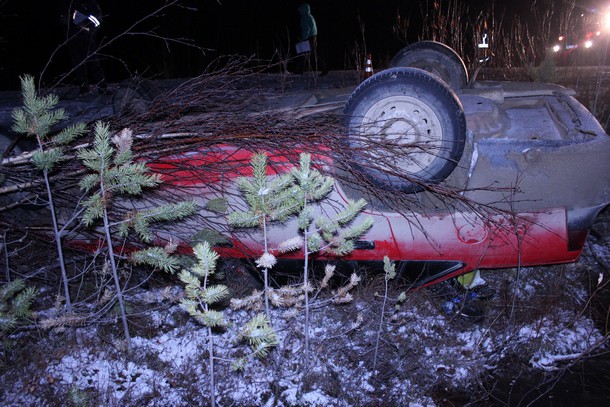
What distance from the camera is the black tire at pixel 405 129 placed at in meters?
2.76

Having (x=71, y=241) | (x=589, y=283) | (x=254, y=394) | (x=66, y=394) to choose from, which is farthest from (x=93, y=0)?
(x=589, y=283)

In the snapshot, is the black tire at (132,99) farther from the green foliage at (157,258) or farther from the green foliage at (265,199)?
the green foliage at (265,199)

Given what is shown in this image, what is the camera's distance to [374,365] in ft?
9.61

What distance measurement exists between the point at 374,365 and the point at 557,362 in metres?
1.34

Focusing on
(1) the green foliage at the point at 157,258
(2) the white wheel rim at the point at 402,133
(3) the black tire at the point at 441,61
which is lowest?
(1) the green foliage at the point at 157,258

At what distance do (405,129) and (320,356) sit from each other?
→ 1671 mm

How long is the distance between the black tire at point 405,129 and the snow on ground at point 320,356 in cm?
92

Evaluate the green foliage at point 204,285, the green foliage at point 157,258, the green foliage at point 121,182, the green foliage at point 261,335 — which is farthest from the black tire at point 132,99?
the green foliage at point 261,335

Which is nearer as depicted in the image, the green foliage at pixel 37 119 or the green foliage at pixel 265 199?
the green foliage at pixel 265 199

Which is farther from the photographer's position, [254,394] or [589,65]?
[589,65]

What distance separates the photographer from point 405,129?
2.92 metres

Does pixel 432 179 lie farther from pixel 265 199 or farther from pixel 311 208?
pixel 265 199

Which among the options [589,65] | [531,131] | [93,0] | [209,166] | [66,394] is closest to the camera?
[66,394]

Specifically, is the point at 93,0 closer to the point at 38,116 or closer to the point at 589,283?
the point at 38,116
